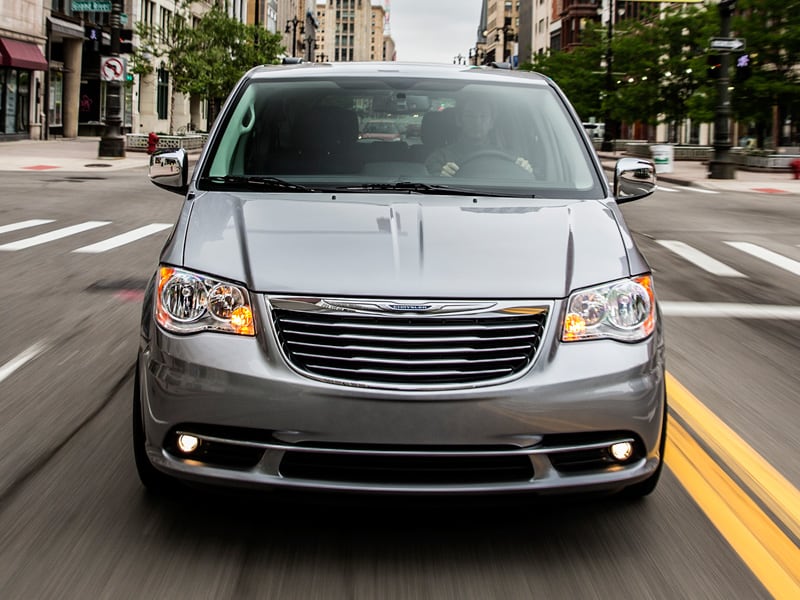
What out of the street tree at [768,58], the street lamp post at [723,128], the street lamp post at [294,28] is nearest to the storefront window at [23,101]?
the street tree at [768,58]

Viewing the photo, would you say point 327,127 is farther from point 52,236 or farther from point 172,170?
point 52,236

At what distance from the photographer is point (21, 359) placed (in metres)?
6.57

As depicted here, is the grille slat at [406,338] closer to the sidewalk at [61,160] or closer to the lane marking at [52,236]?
the lane marking at [52,236]

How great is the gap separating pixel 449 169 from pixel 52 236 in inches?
391

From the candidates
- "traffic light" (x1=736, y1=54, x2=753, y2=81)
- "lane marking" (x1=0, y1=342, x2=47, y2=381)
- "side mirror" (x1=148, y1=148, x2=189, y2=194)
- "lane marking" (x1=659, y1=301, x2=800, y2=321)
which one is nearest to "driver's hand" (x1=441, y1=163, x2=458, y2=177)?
"side mirror" (x1=148, y1=148, x2=189, y2=194)

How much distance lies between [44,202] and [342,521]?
16.3m

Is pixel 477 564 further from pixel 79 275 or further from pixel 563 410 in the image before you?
pixel 79 275

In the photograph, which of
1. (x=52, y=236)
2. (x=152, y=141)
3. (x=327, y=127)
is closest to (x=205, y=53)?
(x=152, y=141)

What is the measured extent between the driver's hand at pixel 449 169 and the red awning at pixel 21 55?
42874 millimetres

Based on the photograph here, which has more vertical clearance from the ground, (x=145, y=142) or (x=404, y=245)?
(x=145, y=142)

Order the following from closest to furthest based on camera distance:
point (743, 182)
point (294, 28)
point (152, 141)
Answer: point (743, 182) → point (152, 141) → point (294, 28)

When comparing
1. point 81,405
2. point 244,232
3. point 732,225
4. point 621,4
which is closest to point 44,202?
point 732,225

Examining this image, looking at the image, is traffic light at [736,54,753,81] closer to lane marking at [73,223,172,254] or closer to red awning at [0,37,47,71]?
lane marking at [73,223,172,254]

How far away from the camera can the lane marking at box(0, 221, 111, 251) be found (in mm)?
12625
